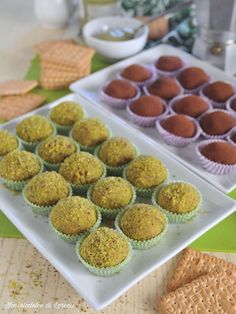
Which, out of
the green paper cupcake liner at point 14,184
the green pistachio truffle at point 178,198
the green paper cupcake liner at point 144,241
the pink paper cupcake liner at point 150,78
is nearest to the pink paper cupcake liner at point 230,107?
the pink paper cupcake liner at point 150,78

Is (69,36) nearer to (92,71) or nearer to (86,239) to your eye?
(92,71)

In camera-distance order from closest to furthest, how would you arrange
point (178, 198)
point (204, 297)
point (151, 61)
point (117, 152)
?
1. point (204, 297)
2. point (178, 198)
3. point (117, 152)
4. point (151, 61)

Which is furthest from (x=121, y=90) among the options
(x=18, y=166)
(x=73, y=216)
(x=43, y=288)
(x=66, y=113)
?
(x=43, y=288)

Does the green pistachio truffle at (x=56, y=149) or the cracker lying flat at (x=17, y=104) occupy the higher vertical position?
the green pistachio truffle at (x=56, y=149)

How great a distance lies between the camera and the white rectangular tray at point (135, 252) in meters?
0.81

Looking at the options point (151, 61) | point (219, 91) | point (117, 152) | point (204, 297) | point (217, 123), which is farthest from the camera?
point (151, 61)

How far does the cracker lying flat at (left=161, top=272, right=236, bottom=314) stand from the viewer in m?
0.79

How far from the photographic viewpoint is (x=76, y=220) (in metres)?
0.87

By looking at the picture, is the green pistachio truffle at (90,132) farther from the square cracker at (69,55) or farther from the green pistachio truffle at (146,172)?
the square cracker at (69,55)

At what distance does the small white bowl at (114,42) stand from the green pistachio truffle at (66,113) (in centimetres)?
34

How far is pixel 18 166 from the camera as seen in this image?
1004 millimetres

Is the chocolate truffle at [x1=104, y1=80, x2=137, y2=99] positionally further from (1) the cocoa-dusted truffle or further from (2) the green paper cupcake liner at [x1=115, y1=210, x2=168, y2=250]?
(2) the green paper cupcake liner at [x1=115, y1=210, x2=168, y2=250]

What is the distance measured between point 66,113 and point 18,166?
0.75ft

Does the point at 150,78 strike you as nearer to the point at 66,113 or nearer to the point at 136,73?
the point at 136,73
